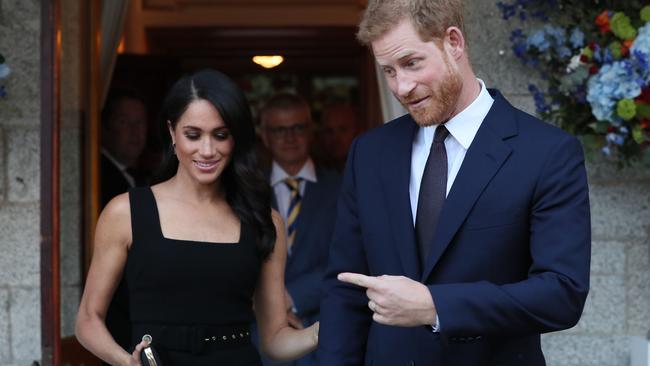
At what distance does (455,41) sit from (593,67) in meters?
1.78

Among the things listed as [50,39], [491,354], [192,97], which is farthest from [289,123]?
[491,354]

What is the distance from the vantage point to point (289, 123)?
5.30 meters

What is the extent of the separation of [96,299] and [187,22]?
5610 millimetres

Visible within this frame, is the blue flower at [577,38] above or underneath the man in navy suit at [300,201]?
above

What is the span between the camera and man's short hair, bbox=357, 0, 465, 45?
233 centimetres

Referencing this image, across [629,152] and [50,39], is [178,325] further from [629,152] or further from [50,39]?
[629,152]

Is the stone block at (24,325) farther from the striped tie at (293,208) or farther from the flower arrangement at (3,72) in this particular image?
the striped tie at (293,208)

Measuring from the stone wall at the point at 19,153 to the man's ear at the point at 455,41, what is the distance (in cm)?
260

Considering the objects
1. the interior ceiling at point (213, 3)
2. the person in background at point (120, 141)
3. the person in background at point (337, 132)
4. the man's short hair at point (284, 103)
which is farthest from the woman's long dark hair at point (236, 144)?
the interior ceiling at point (213, 3)

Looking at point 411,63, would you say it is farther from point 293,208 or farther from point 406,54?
point 293,208

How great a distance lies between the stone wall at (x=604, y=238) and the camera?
438 centimetres

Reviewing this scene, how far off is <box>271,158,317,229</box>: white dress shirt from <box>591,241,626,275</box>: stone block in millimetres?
1464

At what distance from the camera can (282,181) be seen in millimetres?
5188

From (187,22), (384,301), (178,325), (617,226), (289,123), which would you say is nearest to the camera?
(384,301)
